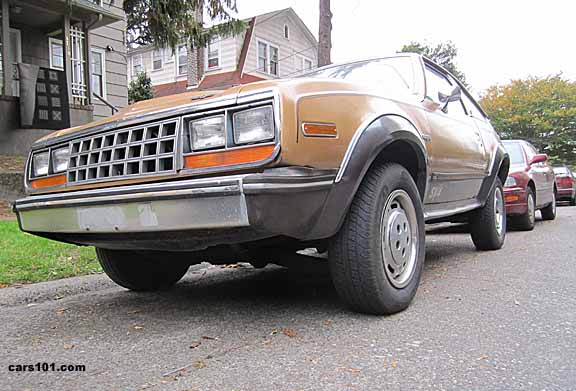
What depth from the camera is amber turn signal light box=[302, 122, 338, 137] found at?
7.49ft

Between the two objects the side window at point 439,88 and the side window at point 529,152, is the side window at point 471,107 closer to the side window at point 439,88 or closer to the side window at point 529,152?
the side window at point 439,88

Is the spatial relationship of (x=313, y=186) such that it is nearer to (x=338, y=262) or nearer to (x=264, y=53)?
(x=338, y=262)

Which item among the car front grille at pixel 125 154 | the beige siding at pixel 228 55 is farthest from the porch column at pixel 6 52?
the beige siding at pixel 228 55

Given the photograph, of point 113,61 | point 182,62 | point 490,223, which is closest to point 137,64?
point 182,62

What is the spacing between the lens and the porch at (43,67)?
9.99m

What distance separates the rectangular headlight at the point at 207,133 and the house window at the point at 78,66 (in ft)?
32.7

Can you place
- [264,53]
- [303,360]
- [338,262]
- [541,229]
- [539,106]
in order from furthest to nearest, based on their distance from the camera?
[539,106] → [264,53] → [541,229] → [338,262] → [303,360]

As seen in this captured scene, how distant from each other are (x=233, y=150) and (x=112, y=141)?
0.81 metres

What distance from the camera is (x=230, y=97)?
2.30 m

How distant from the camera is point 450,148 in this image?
3889 millimetres

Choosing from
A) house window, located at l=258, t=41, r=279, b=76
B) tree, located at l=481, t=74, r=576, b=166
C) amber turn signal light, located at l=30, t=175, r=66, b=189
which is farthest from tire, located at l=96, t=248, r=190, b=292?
tree, located at l=481, t=74, r=576, b=166

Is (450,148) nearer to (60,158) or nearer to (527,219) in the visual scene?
(60,158)

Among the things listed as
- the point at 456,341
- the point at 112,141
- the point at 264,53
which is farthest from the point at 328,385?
the point at 264,53

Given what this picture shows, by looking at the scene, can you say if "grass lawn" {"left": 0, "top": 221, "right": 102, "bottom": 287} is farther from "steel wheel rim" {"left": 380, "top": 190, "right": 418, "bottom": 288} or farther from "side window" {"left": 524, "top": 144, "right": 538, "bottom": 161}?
"side window" {"left": 524, "top": 144, "right": 538, "bottom": 161}
